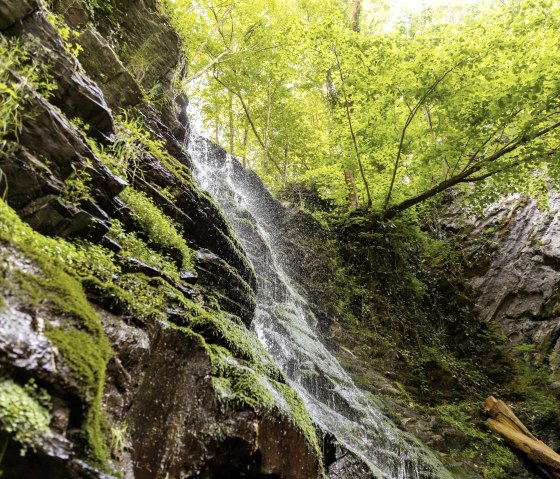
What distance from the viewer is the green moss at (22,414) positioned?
1.77 metres

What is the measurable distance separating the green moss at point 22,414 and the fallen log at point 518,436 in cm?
901

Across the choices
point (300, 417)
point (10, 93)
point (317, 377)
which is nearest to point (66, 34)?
point (10, 93)

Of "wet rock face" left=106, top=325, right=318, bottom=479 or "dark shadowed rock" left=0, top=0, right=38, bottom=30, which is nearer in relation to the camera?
"wet rock face" left=106, top=325, right=318, bottom=479

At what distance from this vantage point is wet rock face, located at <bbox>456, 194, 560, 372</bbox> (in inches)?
446

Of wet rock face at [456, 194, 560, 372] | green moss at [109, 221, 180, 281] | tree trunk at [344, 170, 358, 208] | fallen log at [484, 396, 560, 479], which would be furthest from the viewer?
tree trunk at [344, 170, 358, 208]

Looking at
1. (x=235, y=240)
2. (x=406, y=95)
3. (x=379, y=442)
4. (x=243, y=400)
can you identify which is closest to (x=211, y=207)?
(x=235, y=240)

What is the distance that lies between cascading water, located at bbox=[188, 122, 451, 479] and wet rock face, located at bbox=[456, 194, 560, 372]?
20.4 feet

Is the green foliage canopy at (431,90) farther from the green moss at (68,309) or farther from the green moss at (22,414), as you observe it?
the green moss at (22,414)

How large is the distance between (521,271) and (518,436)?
20.5ft

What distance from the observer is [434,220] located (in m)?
15.2

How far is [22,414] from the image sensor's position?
184 centimetres

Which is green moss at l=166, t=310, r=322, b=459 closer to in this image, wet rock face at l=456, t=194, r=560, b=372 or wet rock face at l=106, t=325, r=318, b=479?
wet rock face at l=106, t=325, r=318, b=479

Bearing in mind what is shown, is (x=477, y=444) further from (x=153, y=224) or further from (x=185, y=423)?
(x=153, y=224)

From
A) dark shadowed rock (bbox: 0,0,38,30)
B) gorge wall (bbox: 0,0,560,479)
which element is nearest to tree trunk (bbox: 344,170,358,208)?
gorge wall (bbox: 0,0,560,479)
